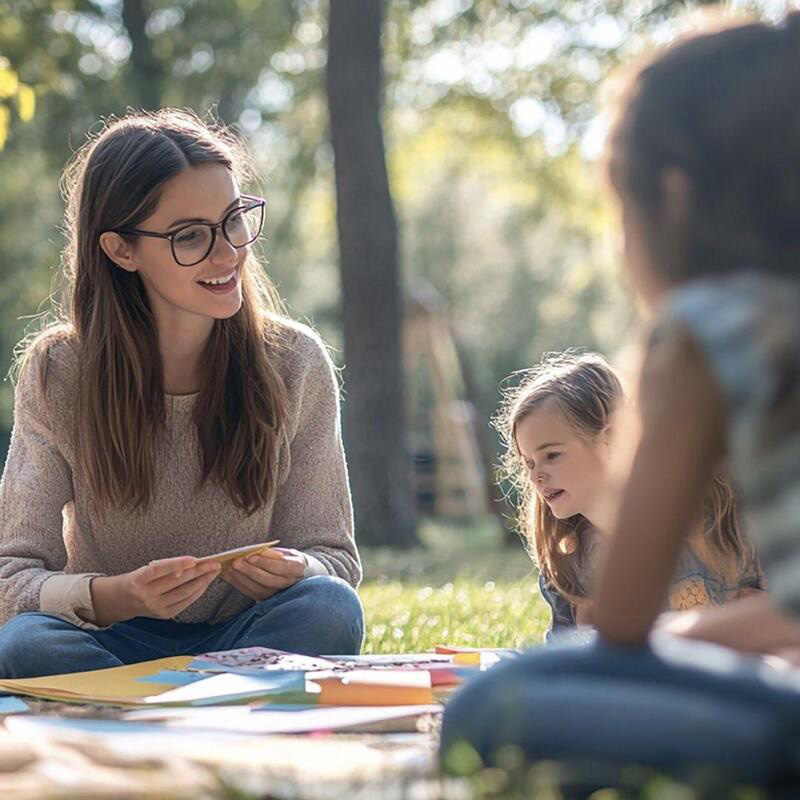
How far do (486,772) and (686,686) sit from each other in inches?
11.3

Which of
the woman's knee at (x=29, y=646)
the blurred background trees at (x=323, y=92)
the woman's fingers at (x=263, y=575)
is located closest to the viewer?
the woman's knee at (x=29, y=646)

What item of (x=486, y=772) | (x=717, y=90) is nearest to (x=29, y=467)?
(x=486, y=772)

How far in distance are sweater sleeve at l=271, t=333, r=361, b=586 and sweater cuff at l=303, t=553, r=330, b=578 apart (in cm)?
7

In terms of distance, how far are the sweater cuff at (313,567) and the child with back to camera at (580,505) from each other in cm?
59

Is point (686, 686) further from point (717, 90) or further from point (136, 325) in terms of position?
point (136, 325)

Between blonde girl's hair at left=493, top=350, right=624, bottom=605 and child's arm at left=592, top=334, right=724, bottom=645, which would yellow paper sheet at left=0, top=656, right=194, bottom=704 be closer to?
blonde girl's hair at left=493, top=350, right=624, bottom=605

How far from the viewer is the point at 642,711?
1805mm

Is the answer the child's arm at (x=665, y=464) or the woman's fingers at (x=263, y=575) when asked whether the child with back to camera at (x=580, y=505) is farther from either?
the child's arm at (x=665, y=464)

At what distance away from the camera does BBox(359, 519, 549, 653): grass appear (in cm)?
427

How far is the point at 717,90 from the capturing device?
1791 mm

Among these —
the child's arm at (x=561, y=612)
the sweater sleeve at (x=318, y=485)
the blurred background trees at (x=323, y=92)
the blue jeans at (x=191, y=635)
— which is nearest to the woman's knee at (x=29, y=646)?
the blue jeans at (x=191, y=635)

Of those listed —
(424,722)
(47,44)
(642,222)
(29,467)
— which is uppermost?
(47,44)

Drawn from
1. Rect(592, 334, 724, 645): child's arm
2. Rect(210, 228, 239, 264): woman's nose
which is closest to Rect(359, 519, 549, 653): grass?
Rect(210, 228, 239, 264): woman's nose

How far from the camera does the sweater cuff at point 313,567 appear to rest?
11.6 ft
